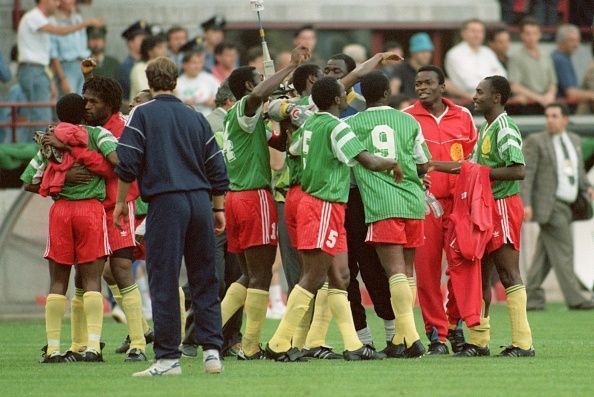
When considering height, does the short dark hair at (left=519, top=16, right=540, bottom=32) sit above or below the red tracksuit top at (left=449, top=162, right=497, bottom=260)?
above

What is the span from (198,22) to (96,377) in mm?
13197

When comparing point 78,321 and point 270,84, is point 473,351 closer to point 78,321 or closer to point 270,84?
point 270,84

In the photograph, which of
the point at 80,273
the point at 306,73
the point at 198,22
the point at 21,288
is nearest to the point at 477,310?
the point at 306,73

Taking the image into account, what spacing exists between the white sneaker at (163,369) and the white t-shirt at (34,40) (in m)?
9.75

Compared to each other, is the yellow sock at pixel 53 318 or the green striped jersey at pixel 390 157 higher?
the green striped jersey at pixel 390 157

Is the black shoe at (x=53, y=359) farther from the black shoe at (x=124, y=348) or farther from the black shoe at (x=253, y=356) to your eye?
the black shoe at (x=253, y=356)

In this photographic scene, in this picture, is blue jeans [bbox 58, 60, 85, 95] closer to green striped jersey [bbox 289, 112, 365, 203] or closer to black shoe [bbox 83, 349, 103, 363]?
black shoe [bbox 83, 349, 103, 363]

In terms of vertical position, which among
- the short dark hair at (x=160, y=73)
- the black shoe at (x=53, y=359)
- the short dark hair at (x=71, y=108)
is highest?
the short dark hair at (x=160, y=73)

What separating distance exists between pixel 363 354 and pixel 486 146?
1996mm

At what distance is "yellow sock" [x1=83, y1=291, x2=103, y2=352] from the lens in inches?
494

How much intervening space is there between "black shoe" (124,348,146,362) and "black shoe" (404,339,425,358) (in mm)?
2165

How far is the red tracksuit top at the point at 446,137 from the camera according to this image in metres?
13.4

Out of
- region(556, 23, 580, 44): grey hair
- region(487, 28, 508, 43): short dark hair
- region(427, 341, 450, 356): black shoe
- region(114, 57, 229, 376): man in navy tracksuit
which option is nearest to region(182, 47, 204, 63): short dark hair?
region(487, 28, 508, 43): short dark hair

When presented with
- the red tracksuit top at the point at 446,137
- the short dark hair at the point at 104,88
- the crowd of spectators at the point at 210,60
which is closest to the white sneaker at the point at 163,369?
the short dark hair at the point at 104,88
